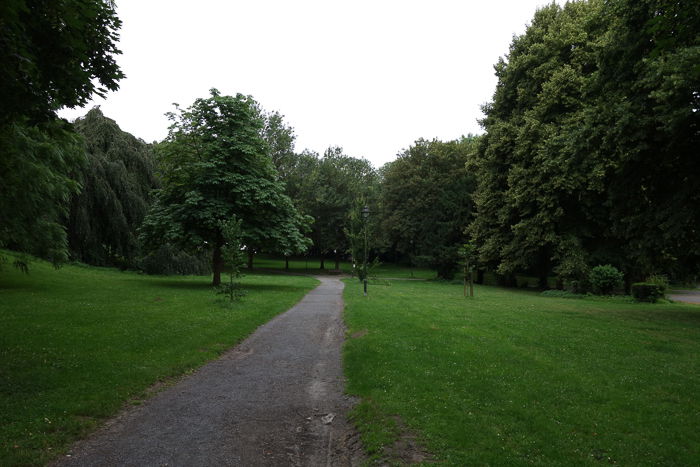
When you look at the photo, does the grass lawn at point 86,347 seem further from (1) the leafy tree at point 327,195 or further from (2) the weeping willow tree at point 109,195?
(1) the leafy tree at point 327,195

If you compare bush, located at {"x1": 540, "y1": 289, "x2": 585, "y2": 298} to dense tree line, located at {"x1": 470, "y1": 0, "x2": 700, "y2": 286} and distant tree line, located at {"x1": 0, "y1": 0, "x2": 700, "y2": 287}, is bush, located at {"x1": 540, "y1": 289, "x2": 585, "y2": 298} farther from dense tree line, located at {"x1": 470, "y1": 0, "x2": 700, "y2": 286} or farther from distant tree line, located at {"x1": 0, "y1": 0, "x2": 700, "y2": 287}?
distant tree line, located at {"x1": 0, "y1": 0, "x2": 700, "y2": 287}

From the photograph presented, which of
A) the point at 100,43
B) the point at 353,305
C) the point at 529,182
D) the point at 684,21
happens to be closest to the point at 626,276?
the point at 529,182

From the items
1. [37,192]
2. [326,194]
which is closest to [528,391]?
[37,192]

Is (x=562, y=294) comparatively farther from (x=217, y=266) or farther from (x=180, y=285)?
(x=180, y=285)

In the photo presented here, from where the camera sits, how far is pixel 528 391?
724cm

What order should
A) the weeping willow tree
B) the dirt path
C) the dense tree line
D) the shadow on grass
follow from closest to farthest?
the dirt path < the dense tree line < the shadow on grass < the weeping willow tree

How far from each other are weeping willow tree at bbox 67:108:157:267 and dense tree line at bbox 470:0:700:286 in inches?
1023

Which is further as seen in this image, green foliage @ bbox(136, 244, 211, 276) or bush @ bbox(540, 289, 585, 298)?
green foliage @ bbox(136, 244, 211, 276)

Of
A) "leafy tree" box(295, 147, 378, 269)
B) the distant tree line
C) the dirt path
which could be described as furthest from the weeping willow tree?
"leafy tree" box(295, 147, 378, 269)

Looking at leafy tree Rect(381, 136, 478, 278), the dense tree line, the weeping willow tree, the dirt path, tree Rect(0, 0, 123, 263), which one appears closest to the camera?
the dirt path

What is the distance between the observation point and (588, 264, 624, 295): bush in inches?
1112

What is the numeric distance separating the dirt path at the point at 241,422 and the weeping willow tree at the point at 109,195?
22439 mm

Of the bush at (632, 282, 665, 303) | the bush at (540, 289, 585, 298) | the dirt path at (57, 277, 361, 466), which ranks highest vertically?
the bush at (632, 282, 665, 303)

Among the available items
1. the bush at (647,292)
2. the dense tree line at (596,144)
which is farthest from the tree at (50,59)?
the bush at (647,292)
